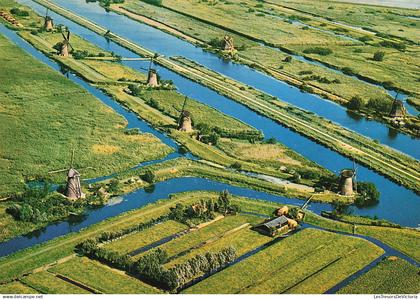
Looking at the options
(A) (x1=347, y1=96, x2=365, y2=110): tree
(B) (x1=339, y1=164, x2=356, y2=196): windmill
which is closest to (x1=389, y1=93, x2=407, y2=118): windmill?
(A) (x1=347, y1=96, x2=365, y2=110): tree

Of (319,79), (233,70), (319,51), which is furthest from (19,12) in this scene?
(319,79)

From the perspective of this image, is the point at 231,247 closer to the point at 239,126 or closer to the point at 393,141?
the point at 239,126

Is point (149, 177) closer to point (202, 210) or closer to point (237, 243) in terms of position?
point (202, 210)

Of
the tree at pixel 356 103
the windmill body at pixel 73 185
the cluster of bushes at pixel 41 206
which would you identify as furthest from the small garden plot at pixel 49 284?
the tree at pixel 356 103

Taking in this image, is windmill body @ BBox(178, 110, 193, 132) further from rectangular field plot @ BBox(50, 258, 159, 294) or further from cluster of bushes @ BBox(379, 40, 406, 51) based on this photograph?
cluster of bushes @ BBox(379, 40, 406, 51)

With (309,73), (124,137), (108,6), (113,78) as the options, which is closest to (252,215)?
(124,137)

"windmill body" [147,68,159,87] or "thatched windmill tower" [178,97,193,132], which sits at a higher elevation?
A: "windmill body" [147,68,159,87]
